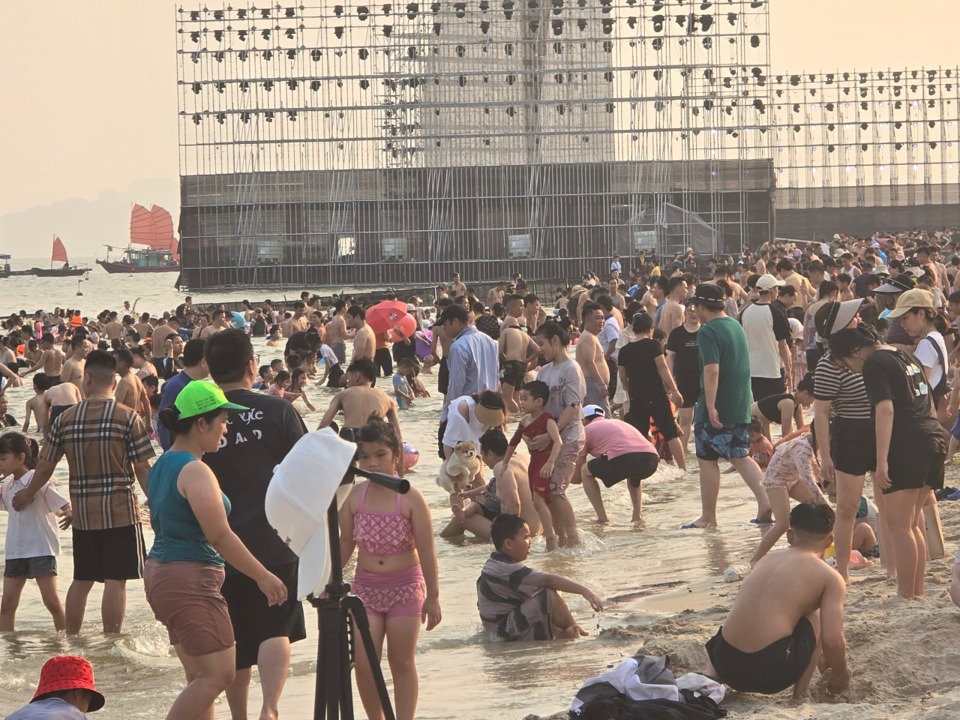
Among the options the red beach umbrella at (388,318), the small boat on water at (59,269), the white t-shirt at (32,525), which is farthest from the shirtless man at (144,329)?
the small boat on water at (59,269)

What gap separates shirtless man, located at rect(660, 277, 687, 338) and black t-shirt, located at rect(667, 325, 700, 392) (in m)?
1.66

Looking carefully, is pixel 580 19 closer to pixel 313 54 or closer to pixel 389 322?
pixel 313 54

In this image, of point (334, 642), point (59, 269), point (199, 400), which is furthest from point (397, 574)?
point (59, 269)

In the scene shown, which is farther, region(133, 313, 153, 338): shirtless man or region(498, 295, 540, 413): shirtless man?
region(133, 313, 153, 338): shirtless man

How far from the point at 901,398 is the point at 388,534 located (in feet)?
8.42

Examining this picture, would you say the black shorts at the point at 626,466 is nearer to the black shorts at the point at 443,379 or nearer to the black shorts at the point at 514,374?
the black shorts at the point at 514,374

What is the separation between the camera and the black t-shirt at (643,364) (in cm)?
1161

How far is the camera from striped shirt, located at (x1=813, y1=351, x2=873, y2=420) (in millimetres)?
6941

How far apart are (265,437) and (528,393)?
4.25 meters

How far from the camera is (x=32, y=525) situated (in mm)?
8344

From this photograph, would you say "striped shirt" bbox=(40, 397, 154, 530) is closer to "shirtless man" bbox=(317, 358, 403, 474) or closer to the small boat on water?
"shirtless man" bbox=(317, 358, 403, 474)

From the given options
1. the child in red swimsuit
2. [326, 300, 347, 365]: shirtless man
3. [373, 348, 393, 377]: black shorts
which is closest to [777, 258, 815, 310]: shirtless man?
the child in red swimsuit

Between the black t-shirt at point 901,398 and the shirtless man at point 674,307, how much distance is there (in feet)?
23.7

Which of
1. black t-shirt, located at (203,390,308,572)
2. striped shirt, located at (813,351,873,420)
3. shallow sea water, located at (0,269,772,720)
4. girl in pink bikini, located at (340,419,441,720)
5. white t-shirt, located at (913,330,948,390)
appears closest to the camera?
girl in pink bikini, located at (340,419,441,720)
